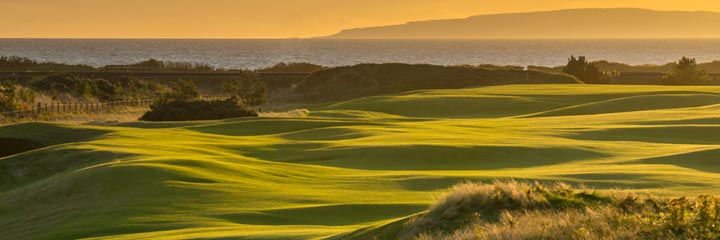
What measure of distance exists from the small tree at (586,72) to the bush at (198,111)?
1999 inches

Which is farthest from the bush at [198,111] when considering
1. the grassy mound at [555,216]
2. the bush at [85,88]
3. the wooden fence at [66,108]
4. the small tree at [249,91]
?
the grassy mound at [555,216]

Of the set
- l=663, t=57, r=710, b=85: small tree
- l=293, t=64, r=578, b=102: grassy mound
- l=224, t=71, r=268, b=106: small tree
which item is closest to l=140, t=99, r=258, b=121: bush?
l=224, t=71, r=268, b=106: small tree

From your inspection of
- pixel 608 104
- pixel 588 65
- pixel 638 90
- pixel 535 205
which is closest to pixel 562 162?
pixel 535 205

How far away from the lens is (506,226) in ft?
38.0

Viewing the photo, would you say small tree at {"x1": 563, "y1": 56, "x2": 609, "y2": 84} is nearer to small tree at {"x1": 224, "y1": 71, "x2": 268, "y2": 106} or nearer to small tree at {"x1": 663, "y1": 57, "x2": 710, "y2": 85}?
small tree at {"x1": 663, "y1": 57, "x2": 710, "y2": 85}

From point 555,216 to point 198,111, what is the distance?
51.3 meters

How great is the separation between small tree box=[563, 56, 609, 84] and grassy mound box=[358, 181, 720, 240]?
92460 millimetres

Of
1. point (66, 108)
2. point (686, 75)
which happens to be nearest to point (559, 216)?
point (66, 108)

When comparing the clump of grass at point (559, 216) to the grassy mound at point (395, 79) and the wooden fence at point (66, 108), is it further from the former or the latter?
the grassy mound at point (395, 79)

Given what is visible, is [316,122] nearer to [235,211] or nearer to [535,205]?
[235,211]

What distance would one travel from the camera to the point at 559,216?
477 inches

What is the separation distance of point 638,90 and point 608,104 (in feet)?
40.5

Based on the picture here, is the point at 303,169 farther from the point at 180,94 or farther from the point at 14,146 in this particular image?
the point at 180,94

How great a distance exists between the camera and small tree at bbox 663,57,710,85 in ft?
310
